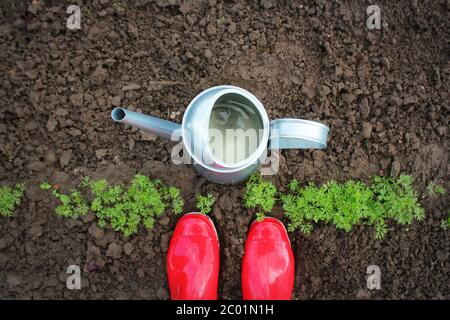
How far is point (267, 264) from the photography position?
178 centimetres

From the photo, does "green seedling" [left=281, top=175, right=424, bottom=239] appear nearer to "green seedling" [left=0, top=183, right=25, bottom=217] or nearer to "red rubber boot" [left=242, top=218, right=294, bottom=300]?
"red rubber boot" [left=242, top=218, right=294, bottom=300]

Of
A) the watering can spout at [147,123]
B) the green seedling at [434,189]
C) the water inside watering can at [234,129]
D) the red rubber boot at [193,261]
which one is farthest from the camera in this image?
the green seedling at [434,189]

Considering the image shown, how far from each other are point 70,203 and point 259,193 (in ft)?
2.57

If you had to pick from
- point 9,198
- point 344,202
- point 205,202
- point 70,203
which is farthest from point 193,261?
point 9,198

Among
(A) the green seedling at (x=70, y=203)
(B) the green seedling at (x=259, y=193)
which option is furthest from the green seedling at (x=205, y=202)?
(A) the green seedling at (x=70, y=203)

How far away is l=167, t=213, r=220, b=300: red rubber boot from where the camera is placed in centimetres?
174

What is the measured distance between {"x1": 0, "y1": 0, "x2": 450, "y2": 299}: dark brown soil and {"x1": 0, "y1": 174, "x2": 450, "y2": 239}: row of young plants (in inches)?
1.6

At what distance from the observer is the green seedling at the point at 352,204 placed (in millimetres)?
Answer: 1818

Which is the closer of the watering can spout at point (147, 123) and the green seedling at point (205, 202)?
the watering can spout at point (147, 123)

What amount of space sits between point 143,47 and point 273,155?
72 cm

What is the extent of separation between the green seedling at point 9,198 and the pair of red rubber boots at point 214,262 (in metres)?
0.65

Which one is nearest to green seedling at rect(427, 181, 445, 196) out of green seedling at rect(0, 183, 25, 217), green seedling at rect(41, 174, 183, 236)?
green seedling at rect(41, 174, 183, 236)

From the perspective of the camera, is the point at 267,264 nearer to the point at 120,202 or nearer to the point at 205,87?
the point at 120,202

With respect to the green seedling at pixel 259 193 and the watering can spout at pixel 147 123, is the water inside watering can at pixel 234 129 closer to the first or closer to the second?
the watering can spout at pixel 147 123
